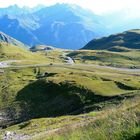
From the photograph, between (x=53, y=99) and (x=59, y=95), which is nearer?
(x=53, y=99)

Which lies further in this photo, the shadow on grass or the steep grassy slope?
the steep grassy slope

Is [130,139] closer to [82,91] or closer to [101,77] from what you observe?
[82,91]

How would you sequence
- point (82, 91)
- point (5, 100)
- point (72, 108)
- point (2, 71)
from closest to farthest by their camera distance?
point (72, 108)
point (82, 91)
point (5, 100)
point (2, 71)

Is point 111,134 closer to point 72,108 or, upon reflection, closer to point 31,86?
point 72,108

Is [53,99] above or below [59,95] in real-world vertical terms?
below

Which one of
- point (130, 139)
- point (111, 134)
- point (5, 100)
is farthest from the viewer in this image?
point (5, 100)

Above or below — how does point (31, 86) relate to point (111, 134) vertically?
below

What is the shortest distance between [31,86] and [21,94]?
4.79 m

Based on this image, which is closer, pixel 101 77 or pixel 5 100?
pixel 5 100

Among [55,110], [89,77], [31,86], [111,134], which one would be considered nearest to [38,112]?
[55,110]

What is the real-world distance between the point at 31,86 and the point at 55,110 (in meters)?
27.5

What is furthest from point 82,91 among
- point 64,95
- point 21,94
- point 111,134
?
point 111,134

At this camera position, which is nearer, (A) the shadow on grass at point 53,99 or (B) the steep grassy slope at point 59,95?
(A) the shadow on grass at point 53,99

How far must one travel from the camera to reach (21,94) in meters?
123
